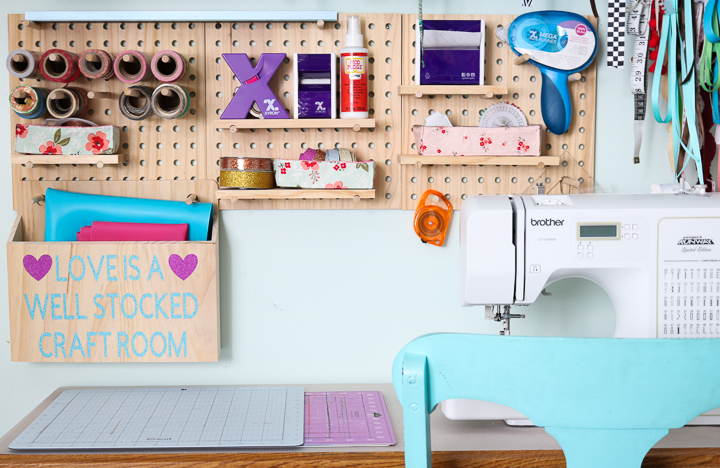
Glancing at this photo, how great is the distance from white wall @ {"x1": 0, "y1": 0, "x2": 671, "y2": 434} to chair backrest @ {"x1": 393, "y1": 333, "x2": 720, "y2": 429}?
0.73 m

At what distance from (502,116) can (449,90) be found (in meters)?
0.16

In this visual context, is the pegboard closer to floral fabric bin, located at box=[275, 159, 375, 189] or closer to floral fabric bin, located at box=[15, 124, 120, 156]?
floral fabric bin, located at box=[275, 159, 375, 189]

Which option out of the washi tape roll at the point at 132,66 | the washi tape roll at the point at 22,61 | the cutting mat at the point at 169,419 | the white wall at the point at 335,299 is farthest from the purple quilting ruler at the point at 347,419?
the washi tape roll at the point at 22,61

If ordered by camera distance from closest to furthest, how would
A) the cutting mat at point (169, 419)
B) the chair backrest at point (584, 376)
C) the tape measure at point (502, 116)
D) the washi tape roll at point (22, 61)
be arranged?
1. the chair backrest at point (584, 376)
2. the cutting mat at point (169, 419)
3. the washi tape roll at point (22, 61)
4. the tape measure at point (502, 116)

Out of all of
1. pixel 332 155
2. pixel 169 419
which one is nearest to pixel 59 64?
pixel 332 155

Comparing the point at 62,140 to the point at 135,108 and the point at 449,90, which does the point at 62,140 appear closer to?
the point at 135,108

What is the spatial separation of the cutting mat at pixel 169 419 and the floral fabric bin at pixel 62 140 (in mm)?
577

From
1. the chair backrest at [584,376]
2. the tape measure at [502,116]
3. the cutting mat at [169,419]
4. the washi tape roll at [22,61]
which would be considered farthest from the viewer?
the tape measure at [502,116]

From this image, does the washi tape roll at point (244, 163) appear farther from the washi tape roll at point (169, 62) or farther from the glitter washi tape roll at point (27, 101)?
the glitter washi tape roll at point (27, 101)

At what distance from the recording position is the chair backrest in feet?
2.38

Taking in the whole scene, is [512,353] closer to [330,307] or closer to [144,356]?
[330,307]

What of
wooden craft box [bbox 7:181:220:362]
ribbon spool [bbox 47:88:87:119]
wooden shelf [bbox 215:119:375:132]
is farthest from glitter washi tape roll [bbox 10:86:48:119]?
wooden shelf [bbox 215:119:375:132]

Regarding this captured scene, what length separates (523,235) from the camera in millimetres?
1095

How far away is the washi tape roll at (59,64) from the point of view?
51.8 inches
